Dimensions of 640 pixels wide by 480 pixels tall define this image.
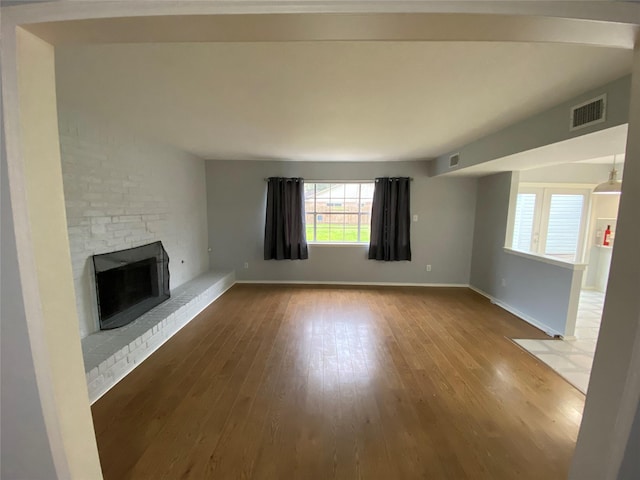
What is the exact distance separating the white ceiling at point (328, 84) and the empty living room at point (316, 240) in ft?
0.07

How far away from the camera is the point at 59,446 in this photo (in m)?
0.93

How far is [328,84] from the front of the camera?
68.8 inches

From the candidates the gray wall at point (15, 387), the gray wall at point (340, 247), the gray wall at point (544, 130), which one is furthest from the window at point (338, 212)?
the gray wall at point (15, 387)

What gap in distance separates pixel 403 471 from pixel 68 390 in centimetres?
160

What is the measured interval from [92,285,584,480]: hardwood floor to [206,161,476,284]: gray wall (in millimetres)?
1783

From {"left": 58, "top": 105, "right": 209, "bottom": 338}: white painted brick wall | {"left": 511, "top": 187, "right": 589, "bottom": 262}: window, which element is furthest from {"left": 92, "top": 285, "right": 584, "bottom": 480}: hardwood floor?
{"left": 511, "top": 187, "right": 589, "bottom": 262}: window

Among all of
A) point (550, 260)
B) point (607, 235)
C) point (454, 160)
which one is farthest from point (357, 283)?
point (607, 235)

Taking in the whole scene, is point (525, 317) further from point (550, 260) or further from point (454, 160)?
point (454, 160)

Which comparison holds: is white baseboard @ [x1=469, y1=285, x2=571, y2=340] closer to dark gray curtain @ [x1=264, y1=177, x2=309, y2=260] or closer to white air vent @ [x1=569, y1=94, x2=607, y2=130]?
white air vent @ [x1=569, y1=94, x2=607, y2=130]

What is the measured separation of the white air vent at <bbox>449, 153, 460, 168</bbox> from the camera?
11.7 feet

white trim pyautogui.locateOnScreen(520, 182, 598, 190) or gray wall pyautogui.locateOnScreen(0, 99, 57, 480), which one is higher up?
white trim pyautogui.locateOnScreen(520, 182, 598, 190)

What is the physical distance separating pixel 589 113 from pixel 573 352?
7.42 feet

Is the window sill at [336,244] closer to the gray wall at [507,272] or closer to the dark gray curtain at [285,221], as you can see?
the dark gray curtain at [285,221]

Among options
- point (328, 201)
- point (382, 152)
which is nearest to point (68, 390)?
point (382, 152)
